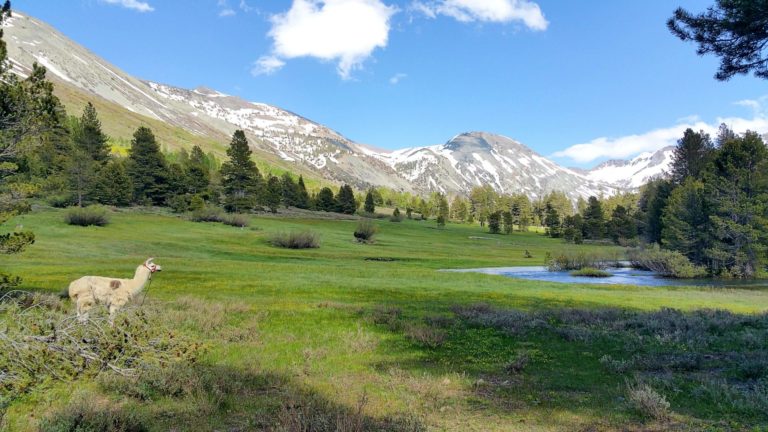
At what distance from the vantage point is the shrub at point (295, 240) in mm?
55750

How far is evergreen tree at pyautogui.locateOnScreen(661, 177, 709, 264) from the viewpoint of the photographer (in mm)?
61594

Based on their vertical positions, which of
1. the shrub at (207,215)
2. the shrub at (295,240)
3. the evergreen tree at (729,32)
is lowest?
the shrub at (295,240)

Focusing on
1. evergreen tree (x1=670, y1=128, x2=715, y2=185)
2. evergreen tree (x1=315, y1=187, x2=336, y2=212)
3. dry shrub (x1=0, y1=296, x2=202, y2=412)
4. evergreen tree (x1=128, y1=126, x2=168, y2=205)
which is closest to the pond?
dry shrub (x1=0, y1=296, x2=202, y2=412)

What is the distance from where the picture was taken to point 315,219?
106688 millimetres

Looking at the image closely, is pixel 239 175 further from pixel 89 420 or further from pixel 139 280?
pixel 89 420

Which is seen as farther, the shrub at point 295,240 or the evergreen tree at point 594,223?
the evergreen tree at point 594,223

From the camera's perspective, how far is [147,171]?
8412 centimetres

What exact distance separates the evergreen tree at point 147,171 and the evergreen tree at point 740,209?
8635cm

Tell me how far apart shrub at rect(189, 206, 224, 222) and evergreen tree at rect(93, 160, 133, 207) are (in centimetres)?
1553

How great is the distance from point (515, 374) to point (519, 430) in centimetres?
359

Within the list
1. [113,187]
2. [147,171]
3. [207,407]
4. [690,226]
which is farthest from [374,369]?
[147,171]

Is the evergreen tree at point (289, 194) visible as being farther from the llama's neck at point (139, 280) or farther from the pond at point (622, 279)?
the llama's neck at point (139, 280)

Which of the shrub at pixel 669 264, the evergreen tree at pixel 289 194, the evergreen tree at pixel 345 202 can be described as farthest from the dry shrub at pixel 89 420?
the evergreen tree at pixel 345 202

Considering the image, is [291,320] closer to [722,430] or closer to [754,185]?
[722,430]
